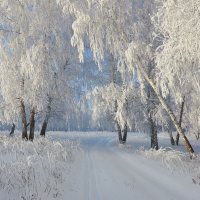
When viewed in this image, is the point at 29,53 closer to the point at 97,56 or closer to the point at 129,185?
the point at 97,56

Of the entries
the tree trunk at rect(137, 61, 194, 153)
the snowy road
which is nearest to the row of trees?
the tree trunk at rect(137, 61, 194, 153)

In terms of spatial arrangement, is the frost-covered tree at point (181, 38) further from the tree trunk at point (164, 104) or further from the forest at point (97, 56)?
the tree trunk at point (164, 104)

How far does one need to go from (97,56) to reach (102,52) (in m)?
0.82

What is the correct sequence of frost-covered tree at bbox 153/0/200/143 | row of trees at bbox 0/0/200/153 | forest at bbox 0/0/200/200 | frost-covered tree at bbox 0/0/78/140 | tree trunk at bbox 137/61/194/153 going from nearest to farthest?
frost-covered tree at bbox 153/0/200/143 < row of trees at bbox 0/0/200/153 < forest at bbox 0/0/200/200 < tree trunk at bbox 137/61/194/153 < frost-covered tree at bbox 0/0/78/140

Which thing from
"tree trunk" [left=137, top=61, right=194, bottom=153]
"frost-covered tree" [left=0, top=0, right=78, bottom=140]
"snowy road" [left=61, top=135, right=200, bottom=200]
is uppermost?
"frost-covered tree" [left=0, top=0, right=78, bottom=140]

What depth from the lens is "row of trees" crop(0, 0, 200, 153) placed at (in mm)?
11523

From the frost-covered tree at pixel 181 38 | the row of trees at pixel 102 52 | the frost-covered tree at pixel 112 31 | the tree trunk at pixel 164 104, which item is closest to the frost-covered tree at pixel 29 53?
the row of trees at pixel 102 52

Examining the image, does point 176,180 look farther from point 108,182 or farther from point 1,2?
point 1,2

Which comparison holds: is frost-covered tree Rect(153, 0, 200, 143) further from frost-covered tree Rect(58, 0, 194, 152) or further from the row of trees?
frost-covered tree Rect(58, 0, 194, 152)

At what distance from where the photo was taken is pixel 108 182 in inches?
381

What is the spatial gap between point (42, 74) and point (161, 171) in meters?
9.26

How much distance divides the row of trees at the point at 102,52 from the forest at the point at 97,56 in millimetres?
29

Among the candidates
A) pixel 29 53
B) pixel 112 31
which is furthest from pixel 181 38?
pixel 29 53

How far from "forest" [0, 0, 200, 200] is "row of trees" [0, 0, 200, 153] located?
1.1 inches
